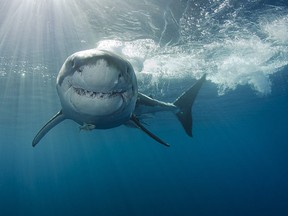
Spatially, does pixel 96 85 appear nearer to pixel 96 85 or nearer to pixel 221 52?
pixel 96 85

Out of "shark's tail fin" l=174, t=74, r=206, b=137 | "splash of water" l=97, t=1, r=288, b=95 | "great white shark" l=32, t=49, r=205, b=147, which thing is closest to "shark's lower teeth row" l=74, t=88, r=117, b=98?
"great white shark" l=32, t=49, r=205, b=147

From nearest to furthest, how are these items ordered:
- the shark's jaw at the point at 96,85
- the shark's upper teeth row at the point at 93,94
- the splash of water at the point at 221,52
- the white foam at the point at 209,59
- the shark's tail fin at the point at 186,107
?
1. the shark's jaw at the point at 96,85
2. the shark's upper teeth row at the point at 93,94
3. the shark's tail fin at the point at 186,107
4. the splash of water at the point at 221,52
5. the white foam at the point at 209,59

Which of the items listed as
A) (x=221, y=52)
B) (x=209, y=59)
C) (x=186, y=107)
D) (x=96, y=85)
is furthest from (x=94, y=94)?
(x=209, y=59)

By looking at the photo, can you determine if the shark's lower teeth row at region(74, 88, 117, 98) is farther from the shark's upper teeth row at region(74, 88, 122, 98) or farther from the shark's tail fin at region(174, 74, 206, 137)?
the shark's tail fin at region(174, 74, 206, 137)

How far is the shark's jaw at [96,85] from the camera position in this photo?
11.3 feet

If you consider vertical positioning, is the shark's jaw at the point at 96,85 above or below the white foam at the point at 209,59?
above

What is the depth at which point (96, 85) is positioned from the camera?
3508 mm

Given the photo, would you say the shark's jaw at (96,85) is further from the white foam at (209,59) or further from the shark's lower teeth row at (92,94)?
the white foam at (209,59)

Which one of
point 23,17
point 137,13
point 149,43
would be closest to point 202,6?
point 137,13

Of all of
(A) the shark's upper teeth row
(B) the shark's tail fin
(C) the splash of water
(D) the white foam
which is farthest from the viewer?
(D) the white foam

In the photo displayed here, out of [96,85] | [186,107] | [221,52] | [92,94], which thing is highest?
[96,85]

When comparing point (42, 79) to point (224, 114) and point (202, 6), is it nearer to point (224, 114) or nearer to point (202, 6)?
point (202, 6)

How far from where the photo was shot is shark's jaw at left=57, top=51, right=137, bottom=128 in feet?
11.3

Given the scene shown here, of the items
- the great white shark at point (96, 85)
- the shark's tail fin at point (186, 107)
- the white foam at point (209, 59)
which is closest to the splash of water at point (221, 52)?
the white foam at point (209, 59)
